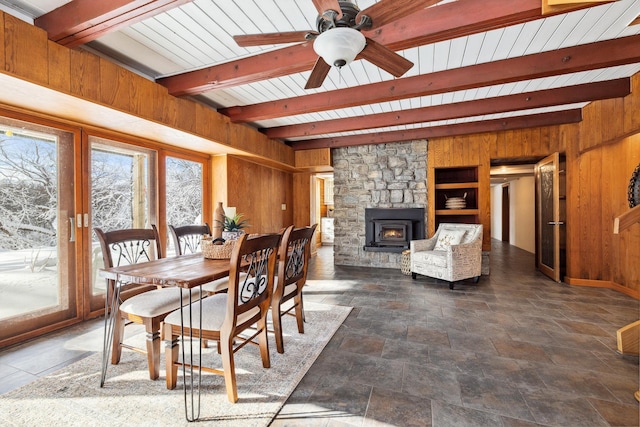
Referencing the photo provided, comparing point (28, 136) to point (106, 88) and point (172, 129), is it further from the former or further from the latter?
point (172, 129)

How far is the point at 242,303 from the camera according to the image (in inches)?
66.5

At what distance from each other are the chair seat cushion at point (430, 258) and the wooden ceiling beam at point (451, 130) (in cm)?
201

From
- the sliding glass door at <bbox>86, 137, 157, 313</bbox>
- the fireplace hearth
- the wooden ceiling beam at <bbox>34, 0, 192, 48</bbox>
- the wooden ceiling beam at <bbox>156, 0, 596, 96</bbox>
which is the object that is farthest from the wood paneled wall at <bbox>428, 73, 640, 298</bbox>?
the sliding glass door at <bbox>86, 137, 157, 313</bbox>

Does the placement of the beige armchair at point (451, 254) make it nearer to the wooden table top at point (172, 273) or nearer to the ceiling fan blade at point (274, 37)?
the wooden table top at point (172, 273)

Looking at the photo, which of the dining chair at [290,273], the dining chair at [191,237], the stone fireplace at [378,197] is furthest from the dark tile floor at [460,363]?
the stone fireplace at [378,197]

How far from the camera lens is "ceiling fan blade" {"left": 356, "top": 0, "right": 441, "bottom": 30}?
1.35m

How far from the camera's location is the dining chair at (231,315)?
61.7 inches

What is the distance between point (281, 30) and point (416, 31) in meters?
0.99

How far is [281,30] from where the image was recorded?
2.14 meters

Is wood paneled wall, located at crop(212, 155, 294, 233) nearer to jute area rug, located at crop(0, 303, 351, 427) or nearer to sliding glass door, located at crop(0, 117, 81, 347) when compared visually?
sliding glass door, located at crop(0, 117, 81, 347)

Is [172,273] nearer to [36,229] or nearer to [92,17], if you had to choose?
[92,17]

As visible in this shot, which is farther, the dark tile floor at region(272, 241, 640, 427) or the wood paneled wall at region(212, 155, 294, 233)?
the wood paneled wall at region(212, 155, 294, 233)

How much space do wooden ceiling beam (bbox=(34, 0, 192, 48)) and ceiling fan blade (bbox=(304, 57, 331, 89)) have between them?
818mm

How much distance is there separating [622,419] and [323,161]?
495 cm
